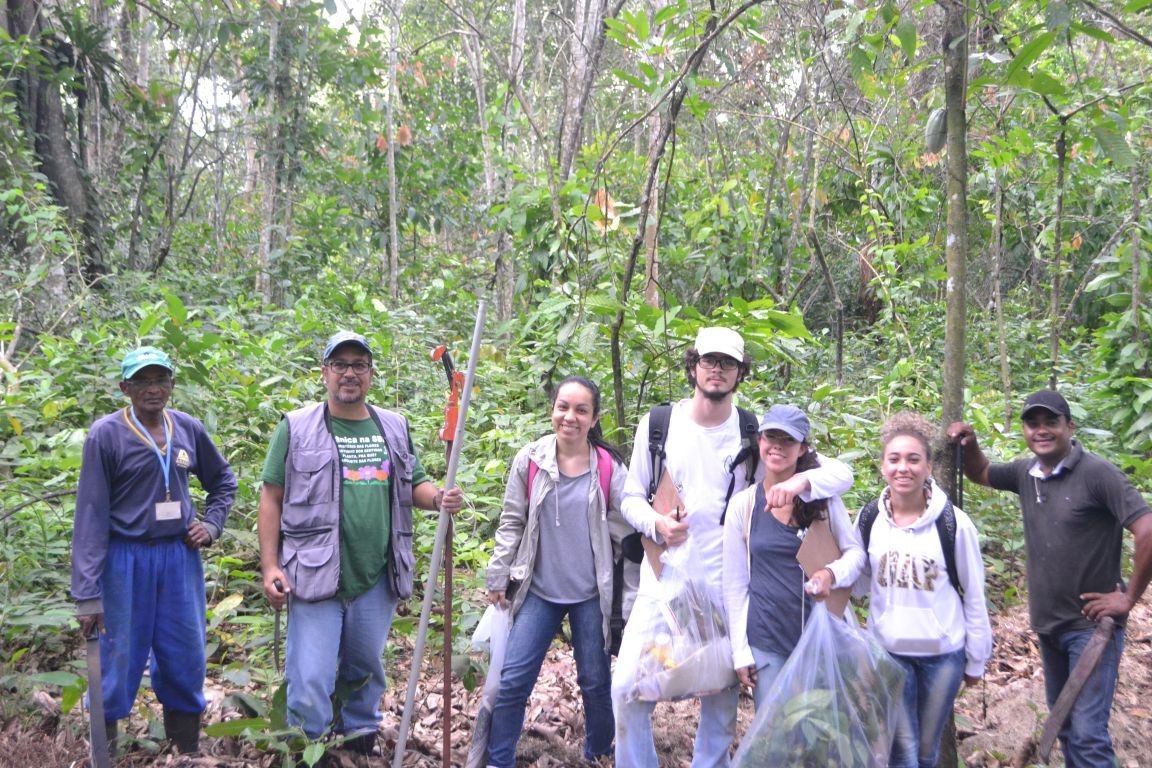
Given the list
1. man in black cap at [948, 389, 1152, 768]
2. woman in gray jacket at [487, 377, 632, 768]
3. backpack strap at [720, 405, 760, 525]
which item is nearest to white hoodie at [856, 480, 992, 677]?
man in black cap at [948, 389, 1152, 768]

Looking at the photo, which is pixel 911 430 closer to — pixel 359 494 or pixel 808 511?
pixel 808 511

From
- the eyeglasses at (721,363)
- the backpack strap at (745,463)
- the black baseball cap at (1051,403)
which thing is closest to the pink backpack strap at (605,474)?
the backpack strap at (745,463)

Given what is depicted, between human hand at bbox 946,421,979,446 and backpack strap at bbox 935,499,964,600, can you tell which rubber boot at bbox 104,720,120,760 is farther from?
human hand at bbox 946,421,979,446

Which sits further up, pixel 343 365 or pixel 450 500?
pixel 343 365

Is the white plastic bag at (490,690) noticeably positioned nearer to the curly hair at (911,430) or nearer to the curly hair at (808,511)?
the curly hair at (808,511)

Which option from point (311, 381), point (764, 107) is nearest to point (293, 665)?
point (311, 381)

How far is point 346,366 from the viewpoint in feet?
12.1

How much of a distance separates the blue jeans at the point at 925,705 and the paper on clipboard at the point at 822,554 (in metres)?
0.33

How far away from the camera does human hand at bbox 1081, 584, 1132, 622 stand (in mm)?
3363

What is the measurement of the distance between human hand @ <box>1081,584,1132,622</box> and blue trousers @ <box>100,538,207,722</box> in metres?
3.57

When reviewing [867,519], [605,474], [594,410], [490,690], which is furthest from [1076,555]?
[490,690]

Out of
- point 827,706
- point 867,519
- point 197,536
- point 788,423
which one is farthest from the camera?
point 197,536

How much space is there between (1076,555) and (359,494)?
2.84 m

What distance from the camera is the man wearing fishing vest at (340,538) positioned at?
3562mm
